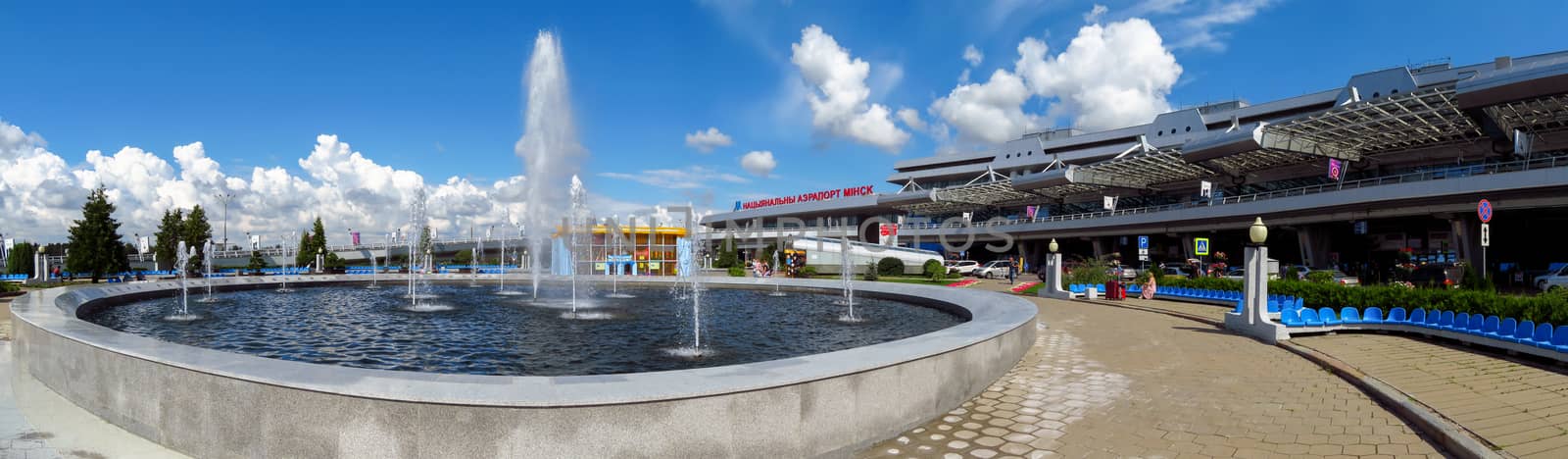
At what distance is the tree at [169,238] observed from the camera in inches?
1880

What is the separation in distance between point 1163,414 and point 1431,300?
11.5 m

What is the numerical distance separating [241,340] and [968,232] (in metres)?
63.8

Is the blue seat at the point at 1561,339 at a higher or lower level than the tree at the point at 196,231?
lower

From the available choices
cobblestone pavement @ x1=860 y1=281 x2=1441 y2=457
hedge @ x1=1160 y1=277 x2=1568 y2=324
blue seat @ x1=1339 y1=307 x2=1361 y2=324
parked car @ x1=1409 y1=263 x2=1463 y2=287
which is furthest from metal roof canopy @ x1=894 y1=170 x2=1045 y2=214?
cobblestone pavement @ x1=860 y1=281 x2=1441 y2=457

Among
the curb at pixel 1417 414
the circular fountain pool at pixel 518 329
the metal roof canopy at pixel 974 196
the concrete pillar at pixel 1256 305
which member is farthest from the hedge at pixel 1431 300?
the metal roof canopy at pixel 974 196

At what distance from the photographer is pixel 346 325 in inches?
524

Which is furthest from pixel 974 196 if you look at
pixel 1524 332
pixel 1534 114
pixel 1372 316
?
pixel 1524 332

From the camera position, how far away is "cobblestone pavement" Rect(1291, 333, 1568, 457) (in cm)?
614

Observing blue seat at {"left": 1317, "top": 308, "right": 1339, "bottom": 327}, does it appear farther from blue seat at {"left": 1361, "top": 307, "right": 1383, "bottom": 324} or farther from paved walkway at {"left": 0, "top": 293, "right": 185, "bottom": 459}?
paved walkway at {"left": 0, "top": 293, "right": 185, "bottom": 459}

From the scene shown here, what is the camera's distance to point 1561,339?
9594 mm

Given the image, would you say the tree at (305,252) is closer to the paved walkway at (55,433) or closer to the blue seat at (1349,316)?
the paved walkway at (55,433)

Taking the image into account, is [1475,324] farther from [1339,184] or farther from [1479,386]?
[1339,184]

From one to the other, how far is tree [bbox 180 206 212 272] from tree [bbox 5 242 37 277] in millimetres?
14568

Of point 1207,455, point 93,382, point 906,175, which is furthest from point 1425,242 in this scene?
point 906,175
